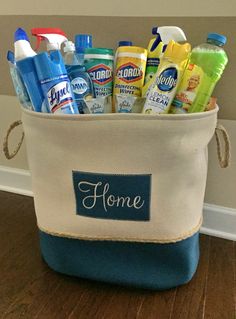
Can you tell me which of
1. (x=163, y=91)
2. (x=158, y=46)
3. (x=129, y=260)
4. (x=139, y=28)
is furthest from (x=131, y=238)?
(x=139, y=28)

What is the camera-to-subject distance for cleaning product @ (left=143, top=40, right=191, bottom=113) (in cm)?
61

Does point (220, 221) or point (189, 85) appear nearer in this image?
point (189, 85)

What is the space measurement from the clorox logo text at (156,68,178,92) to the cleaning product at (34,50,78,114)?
171 millimetres

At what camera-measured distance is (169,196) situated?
2.04 feet

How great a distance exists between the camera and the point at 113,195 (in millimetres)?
618

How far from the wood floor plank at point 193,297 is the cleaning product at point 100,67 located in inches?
17.6

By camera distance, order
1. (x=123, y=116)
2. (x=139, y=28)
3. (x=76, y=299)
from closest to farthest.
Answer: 1. (x=123, y=116)
2. (x=76, y=299)
3. (x=139, y=28)

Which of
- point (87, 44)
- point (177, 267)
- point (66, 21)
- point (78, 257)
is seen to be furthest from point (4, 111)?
point (177, 267)

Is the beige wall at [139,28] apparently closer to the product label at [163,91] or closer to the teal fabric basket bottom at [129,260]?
the product label at [163,91]

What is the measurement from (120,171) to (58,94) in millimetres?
180

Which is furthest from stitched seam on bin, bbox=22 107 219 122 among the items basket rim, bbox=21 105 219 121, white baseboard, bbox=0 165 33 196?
white baseboard, bbox=0 165 33 196

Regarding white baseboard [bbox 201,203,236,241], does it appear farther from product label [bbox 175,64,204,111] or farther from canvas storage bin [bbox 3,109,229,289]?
product label [bbox 175,64,204,111]

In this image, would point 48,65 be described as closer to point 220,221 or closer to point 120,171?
point 120,171

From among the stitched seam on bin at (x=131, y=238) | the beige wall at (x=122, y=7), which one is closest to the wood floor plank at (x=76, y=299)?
the stitched seam on bin at (x=131, y=238)
